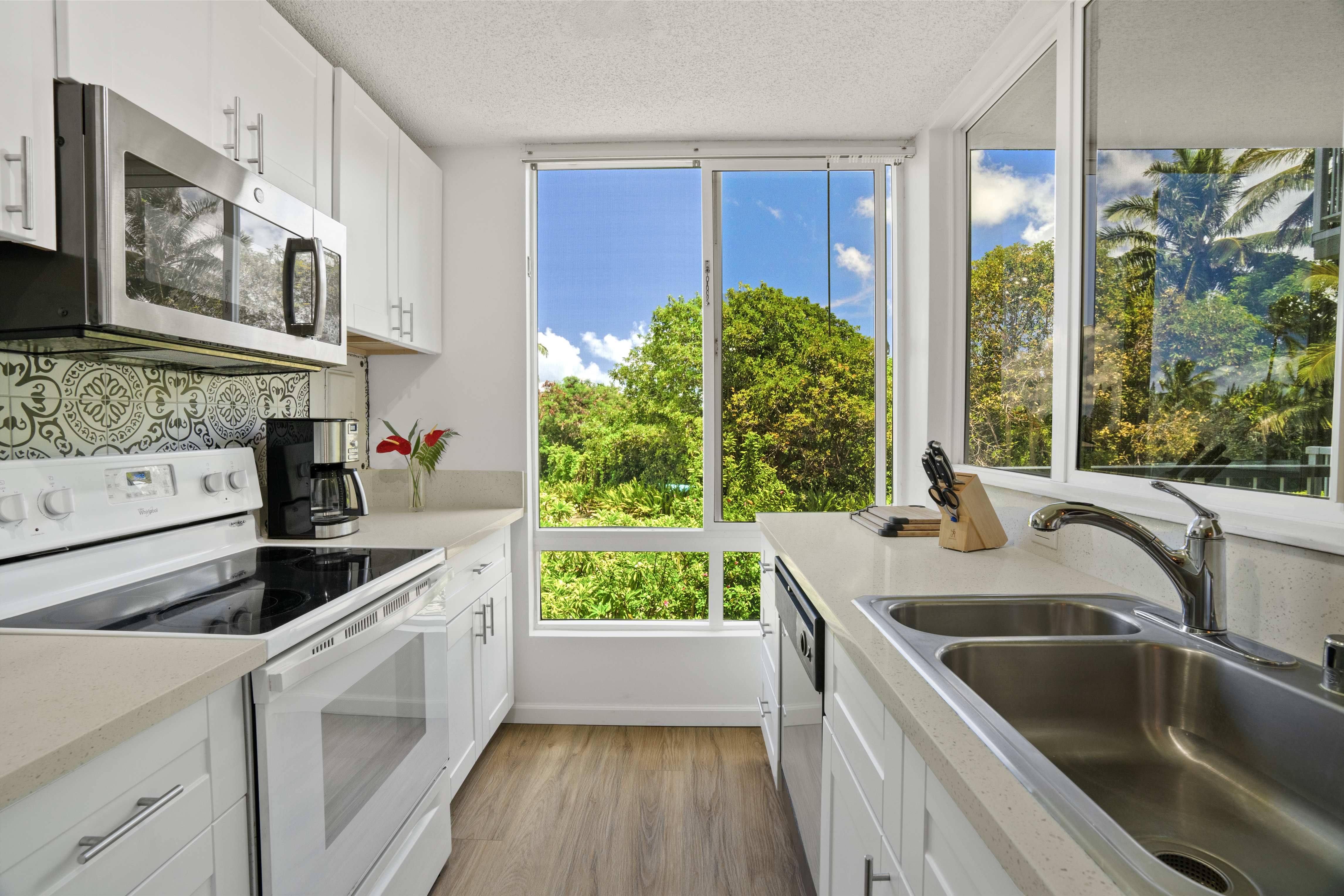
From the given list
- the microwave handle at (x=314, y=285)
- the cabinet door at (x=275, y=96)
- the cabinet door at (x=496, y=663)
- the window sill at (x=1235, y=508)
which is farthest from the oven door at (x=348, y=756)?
the window sill at (x=1235, y=508)

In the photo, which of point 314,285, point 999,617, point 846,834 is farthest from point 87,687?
point 999,617

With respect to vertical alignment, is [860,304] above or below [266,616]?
above

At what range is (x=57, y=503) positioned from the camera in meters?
1.21

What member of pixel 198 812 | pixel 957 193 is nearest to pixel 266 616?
pixel 198 812

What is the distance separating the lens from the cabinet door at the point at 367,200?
194 cm

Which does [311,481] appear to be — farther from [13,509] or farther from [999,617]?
[999,617]

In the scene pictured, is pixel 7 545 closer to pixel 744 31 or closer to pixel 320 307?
pixel 320 307

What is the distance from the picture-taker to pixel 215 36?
141cm

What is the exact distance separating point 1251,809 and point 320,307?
77.5 inches

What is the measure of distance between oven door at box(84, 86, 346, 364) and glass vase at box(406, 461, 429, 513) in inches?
36.6

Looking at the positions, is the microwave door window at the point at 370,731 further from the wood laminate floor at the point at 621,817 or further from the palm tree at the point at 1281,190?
the palm tree at the point at 1281,190

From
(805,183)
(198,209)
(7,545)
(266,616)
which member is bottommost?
(266,616)

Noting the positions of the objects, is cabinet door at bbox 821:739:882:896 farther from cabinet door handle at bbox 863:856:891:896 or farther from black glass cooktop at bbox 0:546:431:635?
black glass cooktop at bbox 0:546:431:635

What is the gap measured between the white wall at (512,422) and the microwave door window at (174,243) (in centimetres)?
136
